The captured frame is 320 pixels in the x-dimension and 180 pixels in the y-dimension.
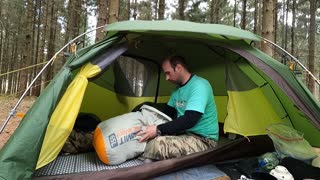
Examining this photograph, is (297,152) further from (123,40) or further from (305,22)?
(305,22)

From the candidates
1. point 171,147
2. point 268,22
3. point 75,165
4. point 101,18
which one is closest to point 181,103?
point 171,147

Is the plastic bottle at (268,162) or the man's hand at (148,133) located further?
the plastic bottle at (268,162)

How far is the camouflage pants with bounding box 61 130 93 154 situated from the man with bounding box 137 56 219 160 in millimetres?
724

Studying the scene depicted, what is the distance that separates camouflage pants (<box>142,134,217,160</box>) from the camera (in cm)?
310

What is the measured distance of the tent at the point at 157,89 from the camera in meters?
2.63

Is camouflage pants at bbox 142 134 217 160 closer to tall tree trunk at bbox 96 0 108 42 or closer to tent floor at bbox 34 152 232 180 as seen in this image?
tent floor at bbox 34 152 232 180

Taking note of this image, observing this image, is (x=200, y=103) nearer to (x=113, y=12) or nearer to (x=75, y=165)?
(x=75, y=165)

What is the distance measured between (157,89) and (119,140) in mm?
1845

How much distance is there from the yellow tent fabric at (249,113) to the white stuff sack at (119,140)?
1.07m

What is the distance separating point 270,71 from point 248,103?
2.46ft

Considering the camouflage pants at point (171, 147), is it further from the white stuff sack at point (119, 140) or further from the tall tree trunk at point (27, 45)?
the tall tree trunk at point (27, 45)

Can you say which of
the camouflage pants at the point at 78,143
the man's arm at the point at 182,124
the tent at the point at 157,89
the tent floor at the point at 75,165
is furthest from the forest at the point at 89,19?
the tent floor at the point at 75,165

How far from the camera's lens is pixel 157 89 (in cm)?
480

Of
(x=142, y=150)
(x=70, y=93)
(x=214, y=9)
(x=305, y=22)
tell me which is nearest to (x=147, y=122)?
(x=142, y=150)
